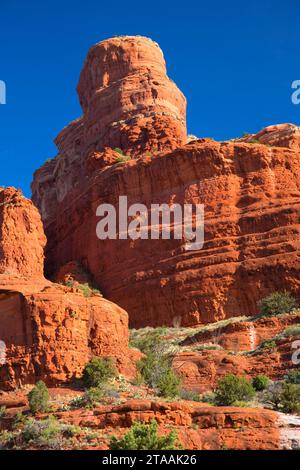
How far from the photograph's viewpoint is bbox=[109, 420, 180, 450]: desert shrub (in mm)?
20981

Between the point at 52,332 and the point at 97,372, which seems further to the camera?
the point at 52,332

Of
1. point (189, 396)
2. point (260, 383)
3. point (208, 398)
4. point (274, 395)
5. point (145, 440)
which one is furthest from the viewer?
point (260, 383)

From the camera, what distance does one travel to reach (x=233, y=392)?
2981 cm

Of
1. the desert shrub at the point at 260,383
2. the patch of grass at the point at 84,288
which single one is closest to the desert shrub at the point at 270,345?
the desert shrub at the point at 260,383

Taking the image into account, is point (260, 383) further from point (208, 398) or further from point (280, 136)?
point (280, 136)

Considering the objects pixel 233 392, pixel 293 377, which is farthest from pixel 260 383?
pixel 233 392

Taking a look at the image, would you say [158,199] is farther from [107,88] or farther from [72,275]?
[107,88]

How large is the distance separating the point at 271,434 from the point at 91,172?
41.4 metres

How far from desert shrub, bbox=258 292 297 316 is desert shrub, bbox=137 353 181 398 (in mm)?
11232

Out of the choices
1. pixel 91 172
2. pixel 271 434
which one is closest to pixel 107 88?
pixel 91 172

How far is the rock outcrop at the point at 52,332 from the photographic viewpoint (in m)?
29.6

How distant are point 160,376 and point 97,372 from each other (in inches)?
135

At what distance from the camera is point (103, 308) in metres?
32.7

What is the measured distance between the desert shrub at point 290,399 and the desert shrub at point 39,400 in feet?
27.5
